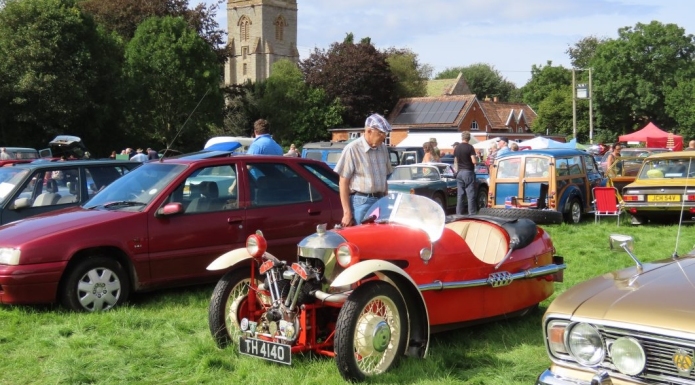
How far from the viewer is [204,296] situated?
7.93m

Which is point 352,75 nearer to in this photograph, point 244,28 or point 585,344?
point 244,28

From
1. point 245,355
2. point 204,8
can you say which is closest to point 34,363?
point 245,355

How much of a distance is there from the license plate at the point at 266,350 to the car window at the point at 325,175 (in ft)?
12.1

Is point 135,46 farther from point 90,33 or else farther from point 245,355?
point 245,355

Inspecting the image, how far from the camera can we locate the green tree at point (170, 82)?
5116 cm

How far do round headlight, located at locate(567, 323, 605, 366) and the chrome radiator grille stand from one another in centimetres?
14

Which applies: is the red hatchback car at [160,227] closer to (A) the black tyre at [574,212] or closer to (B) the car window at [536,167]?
(B) the car window at [536,167]

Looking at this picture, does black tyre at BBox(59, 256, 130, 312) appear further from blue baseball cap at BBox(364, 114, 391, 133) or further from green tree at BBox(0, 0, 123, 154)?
green tree at BBox(0, 0, 123, 154)

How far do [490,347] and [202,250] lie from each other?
333cm

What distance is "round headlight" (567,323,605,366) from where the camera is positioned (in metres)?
3.45

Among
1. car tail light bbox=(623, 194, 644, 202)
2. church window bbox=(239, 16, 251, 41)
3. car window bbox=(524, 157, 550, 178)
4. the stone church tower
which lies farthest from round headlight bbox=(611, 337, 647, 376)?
church window bbox=(239, 16, 251, 41)

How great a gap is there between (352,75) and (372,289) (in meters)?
62.9

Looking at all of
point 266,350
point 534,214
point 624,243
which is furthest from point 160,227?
point 534,214

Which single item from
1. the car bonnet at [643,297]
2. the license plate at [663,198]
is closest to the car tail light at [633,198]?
the license plate at [663,198]
